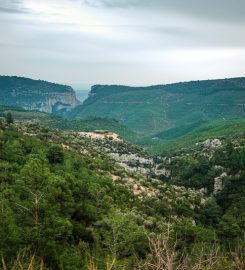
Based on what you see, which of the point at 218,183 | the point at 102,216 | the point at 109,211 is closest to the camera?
the point at 102,216

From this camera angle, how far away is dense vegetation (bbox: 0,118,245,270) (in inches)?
1214

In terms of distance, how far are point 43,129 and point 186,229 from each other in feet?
238


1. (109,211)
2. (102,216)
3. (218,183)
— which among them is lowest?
(218,183)

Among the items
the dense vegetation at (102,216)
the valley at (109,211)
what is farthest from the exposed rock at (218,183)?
the dense vegetation at (102,216)

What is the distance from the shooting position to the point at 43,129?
11431 cm

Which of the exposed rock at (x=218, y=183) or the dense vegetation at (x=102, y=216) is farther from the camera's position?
the exposed rock at (x=218, y=183)

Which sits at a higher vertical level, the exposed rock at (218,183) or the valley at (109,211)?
the valley at (109,211)

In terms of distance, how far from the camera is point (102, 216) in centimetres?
4903

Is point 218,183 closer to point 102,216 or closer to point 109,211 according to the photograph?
point 109,211

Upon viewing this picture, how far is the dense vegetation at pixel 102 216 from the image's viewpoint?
3083cm

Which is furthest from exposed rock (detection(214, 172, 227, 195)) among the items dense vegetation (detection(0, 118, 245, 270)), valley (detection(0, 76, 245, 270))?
dense vegetation (detection(0, 118, 245, 270))

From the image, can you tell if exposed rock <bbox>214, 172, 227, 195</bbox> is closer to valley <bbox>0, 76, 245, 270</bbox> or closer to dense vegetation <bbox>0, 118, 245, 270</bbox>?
valley <bbox>0, 76, 245, 270</bbox>

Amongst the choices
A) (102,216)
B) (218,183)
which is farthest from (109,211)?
(218,183)

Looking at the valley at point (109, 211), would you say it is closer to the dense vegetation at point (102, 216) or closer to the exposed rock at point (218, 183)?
the dense vegetation at point (102, 216)
